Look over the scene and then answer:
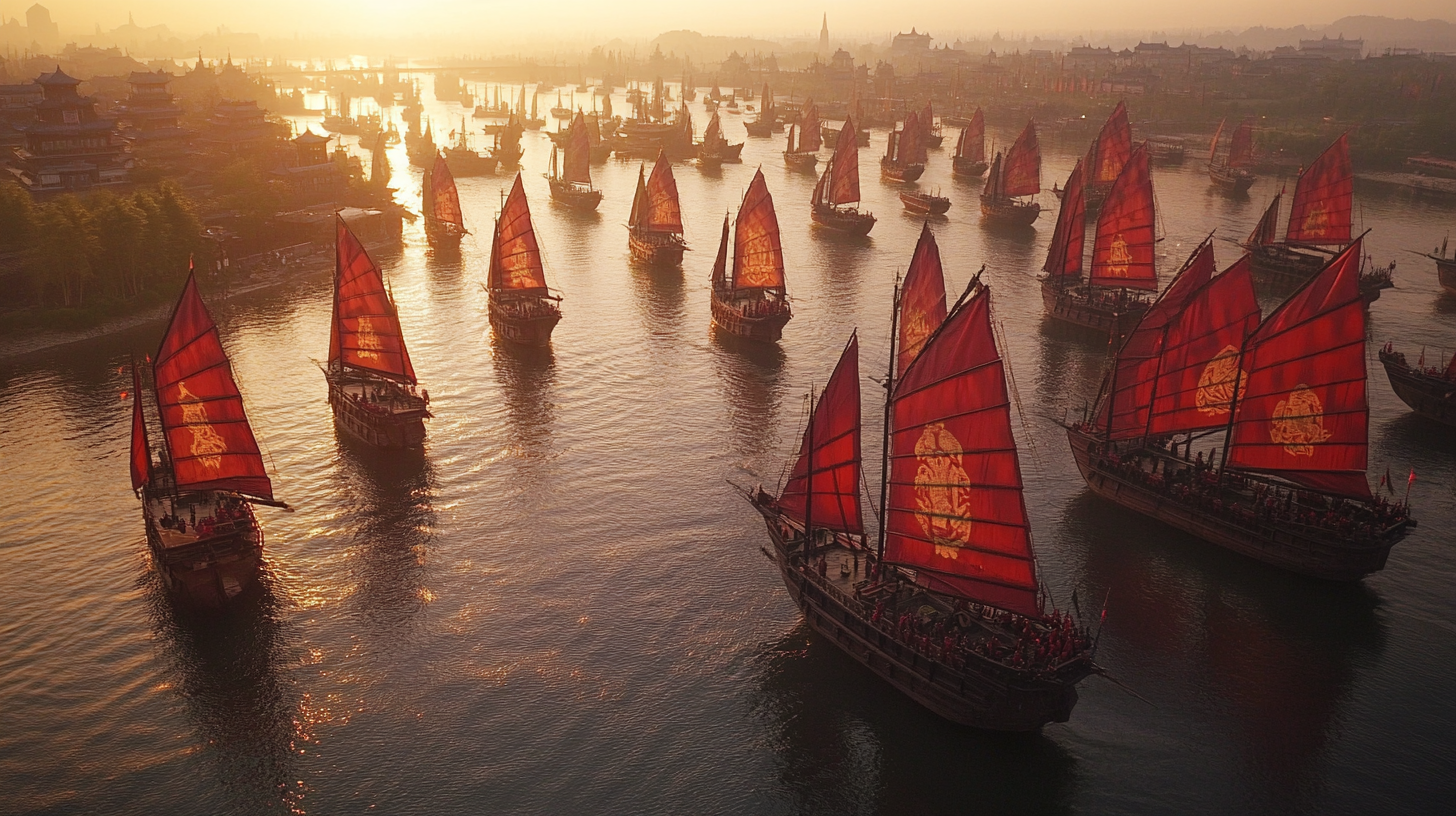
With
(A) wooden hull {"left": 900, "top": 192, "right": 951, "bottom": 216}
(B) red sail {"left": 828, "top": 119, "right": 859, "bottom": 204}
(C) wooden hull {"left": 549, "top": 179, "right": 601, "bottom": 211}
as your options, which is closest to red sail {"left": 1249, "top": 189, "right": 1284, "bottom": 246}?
(A) wooden hull {"left": 900, "top": 192, "right": 951, "bottom": 216}

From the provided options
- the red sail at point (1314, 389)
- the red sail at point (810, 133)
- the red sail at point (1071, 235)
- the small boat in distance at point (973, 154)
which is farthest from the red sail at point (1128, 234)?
the red sail at point (810, 133)

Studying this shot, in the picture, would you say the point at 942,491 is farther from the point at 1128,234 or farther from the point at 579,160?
the point at 579,160

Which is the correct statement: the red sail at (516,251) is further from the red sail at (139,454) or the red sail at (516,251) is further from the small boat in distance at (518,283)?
the red sail at (139,454)

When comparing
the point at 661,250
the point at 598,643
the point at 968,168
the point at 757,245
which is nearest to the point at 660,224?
the point at 661,250

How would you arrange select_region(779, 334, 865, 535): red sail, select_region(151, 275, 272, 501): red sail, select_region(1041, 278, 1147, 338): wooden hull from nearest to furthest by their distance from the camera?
select_region(779, 334, 865, 535): red sail → select_region(151, 275, 272, 501): red sail → select_region(1041, 278, 1147, 338): wooden hull

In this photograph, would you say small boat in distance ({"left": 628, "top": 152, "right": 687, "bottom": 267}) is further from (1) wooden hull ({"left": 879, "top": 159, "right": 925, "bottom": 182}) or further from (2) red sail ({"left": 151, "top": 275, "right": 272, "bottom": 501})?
(1) wooden hull ({"left": 879, "top": 159, "right": 925, "bottom": 182})

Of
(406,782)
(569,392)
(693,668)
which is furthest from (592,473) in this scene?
(406,782)

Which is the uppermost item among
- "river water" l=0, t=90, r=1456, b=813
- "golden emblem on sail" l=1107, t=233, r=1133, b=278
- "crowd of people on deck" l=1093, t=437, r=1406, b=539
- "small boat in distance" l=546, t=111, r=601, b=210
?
"small boat in distance" l=546, t=111, r=601, b=210
